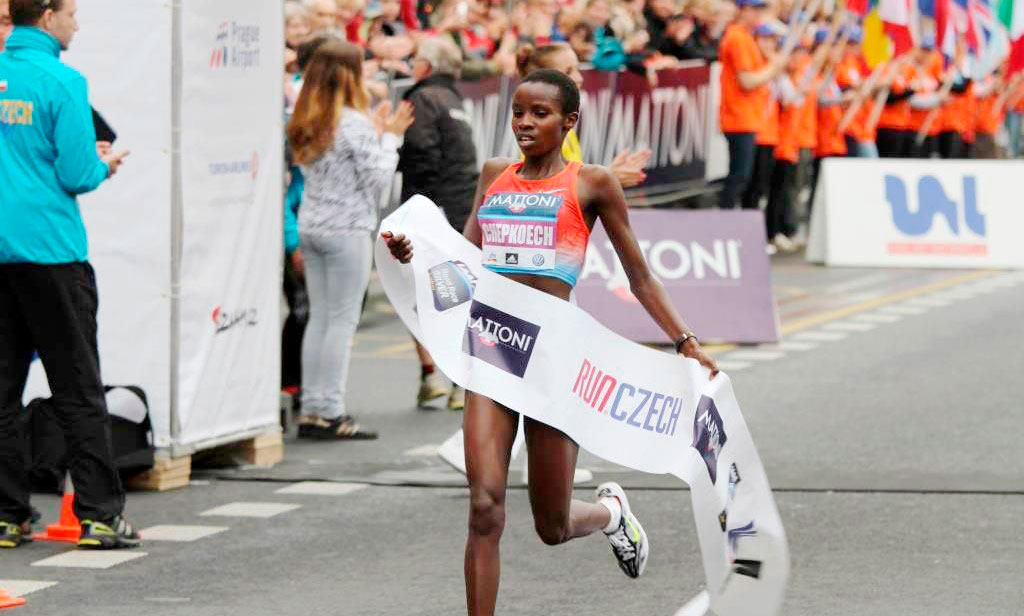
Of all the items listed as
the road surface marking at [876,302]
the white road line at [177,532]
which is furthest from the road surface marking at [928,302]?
the white road line at [177,532]

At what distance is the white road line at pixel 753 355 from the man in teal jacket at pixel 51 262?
23.2 ft

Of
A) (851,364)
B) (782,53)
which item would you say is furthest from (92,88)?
(782,53)

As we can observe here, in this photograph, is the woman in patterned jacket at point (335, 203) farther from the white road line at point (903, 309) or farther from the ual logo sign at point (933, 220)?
the ual logo sign at point (933, 220)

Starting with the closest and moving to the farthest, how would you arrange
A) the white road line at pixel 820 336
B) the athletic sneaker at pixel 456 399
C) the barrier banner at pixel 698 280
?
the athletic sneaker at pixel 456 399
the barrier banner at pixel 698 280
the white road line at pixel 820 336

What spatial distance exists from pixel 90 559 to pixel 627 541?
7.34 ft

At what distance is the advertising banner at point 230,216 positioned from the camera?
1012 cm

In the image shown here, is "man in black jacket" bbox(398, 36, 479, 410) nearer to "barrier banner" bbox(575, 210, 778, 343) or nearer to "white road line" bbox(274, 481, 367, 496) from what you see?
"white road line" bbox(274, 481, 367, 496)

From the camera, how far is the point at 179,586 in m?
8.02

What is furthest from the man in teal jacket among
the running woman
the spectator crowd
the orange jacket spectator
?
the orange jacket spectator

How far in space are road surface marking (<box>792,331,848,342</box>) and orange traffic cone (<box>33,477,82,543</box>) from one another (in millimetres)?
8173

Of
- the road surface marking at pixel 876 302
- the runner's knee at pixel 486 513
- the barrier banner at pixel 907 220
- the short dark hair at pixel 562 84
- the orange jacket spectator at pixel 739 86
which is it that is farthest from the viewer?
the barrier banner at pixel 907 220

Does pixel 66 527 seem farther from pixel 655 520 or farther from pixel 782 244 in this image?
pixel 782 244

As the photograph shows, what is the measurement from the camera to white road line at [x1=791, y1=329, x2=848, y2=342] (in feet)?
52.9

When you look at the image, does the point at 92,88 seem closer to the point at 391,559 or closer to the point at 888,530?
the point at 391,559
